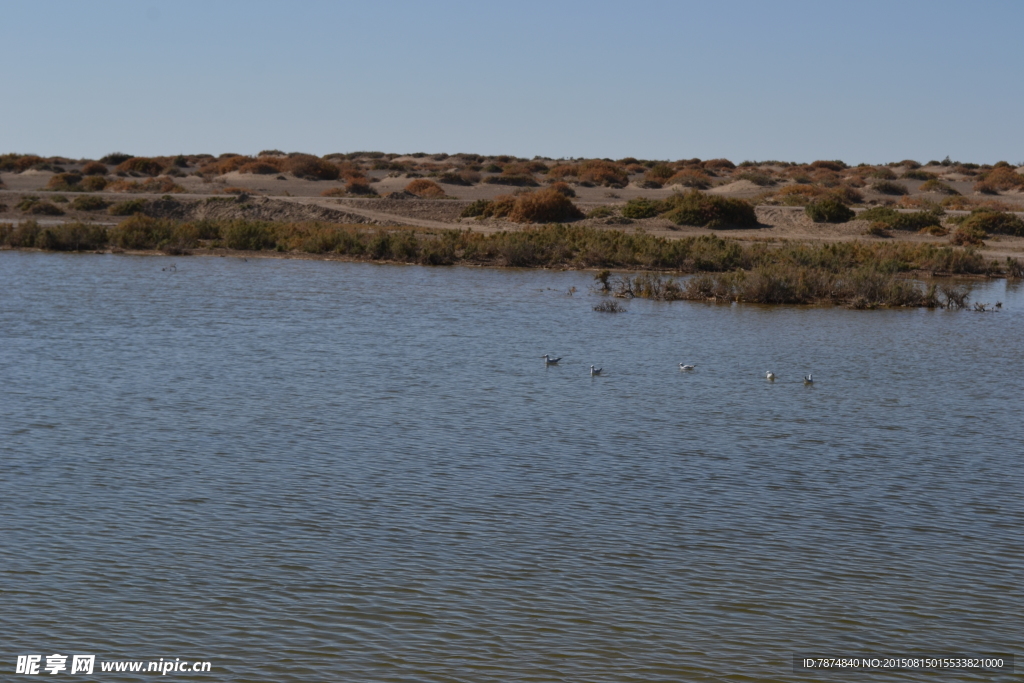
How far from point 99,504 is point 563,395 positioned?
21.9 feet

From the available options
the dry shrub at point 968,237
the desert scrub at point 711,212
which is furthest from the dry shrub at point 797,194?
the dry shrub at point 968,237

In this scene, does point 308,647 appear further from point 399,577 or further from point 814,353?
point 814,353

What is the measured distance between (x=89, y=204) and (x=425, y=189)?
1549 centimetres

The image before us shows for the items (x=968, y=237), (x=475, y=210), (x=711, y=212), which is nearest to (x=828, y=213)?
(x=711, y=212)

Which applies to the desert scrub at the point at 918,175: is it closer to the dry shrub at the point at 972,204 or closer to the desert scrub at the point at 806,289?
the dry shrub at the point at 972,204

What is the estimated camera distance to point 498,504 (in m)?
9.47

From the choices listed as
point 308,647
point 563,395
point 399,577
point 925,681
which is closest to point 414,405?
point 563,395

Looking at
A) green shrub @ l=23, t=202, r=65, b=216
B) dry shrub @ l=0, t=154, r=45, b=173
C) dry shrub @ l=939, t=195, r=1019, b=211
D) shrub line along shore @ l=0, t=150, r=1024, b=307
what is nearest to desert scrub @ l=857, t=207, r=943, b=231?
shrub line along shore @ l=0, t=150, r=1024, b=307

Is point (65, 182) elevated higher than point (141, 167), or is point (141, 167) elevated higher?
point (141, 167)

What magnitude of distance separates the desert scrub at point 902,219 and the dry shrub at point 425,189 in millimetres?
19578

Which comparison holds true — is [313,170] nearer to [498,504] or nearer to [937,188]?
[937,188]

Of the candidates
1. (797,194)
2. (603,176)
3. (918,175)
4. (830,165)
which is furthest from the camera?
(830,165)

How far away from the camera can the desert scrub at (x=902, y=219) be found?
3919cm

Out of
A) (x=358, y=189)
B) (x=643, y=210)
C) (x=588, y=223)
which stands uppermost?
(x=358, y=189)
